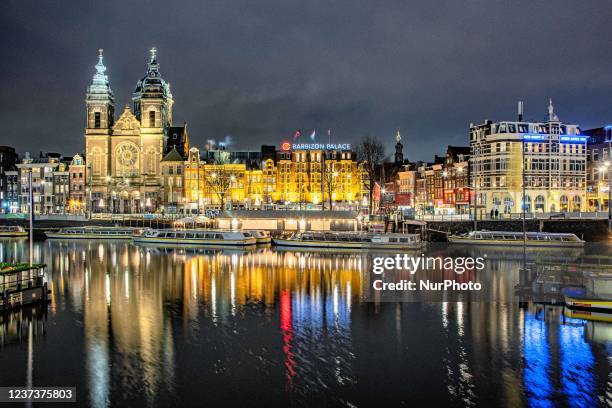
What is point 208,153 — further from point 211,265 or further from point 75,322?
point 75,322

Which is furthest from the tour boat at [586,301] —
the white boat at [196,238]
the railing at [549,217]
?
the railing at [549,217]

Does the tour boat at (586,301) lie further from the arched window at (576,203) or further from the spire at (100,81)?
the spire at (100,81)

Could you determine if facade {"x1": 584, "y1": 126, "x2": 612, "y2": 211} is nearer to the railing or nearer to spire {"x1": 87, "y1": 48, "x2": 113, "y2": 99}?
the railing

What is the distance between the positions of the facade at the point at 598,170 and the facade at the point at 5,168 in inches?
5528

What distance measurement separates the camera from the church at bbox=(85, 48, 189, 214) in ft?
425

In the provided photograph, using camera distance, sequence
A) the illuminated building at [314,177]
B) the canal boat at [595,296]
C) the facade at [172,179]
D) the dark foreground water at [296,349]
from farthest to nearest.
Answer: the facade at [172,179]
the illuminated building at [314,177]
the canal boat at [595,296]
the dark foreground water at [296,349]

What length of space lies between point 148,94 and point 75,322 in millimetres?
108375

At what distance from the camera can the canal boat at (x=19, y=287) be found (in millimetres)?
31405

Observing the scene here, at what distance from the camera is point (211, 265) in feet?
182

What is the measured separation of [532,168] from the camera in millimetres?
95812

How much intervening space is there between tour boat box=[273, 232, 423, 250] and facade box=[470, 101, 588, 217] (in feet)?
106

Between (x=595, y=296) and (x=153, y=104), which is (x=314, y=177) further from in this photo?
(x=595, y=296)

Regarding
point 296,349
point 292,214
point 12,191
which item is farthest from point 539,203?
point 12,191

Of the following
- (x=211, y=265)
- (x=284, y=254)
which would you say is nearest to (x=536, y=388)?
(x=211, y=265)
